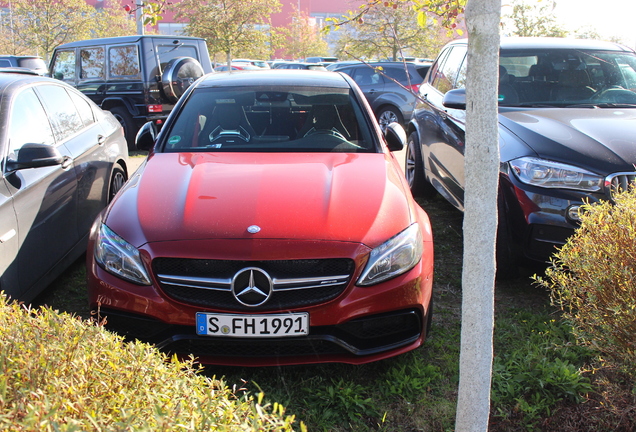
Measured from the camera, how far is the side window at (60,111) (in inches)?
170

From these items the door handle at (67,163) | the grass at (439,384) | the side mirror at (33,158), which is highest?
the side mirror at (33,158)

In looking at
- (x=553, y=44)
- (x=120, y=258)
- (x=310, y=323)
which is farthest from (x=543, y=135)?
(x=120, y=258)

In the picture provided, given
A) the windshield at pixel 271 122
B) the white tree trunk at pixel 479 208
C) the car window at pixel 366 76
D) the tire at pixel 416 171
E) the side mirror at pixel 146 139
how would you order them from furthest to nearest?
the car window at pixel 366 76 < the tire at pixel 416 171 < the side mirror at pixel 146 139 < the windshield at pixel 271 122 < the white tree trunk at pixel 479 208

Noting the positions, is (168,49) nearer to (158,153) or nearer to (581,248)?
(158,153)

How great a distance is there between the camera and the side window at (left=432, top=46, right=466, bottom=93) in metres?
5.58

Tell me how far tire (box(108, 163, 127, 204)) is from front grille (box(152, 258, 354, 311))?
2.47m

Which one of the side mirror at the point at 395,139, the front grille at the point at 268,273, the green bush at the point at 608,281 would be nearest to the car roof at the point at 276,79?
the side mirror at the point at 395,139

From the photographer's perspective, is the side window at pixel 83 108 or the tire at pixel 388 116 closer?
the side window at pixel 83 108

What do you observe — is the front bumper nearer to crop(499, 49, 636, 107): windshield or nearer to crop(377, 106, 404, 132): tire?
crop(499, 49, 636, 107): windshield

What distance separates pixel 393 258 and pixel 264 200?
73 cm

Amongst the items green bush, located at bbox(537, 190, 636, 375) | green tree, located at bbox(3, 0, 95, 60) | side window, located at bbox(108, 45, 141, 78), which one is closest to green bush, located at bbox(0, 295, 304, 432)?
green bush, located at bbox(537, 190, 636, 375)

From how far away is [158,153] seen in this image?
12.9ft

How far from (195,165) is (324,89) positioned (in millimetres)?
1299

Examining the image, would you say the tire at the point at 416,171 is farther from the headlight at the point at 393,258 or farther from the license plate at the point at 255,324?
the license plate at the point at 255,324
